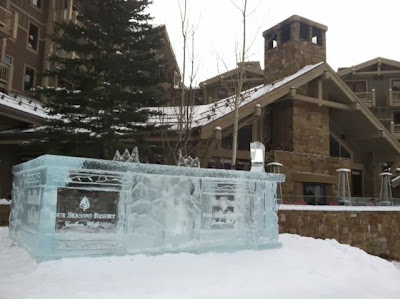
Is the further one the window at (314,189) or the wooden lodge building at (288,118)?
the window at (314,189)

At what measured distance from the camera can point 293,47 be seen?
21359 mm

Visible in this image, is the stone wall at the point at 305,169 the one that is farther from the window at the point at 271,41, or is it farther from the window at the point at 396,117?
the window at the point at 396,117

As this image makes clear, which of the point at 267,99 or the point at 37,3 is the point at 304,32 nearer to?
the point at 267,99

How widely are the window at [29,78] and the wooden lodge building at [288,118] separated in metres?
0.06

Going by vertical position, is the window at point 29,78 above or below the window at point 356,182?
above

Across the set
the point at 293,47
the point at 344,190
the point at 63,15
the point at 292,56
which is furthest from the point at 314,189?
the point at 63,15

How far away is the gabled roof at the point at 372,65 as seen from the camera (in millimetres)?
31859

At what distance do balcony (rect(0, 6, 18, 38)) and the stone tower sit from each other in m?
12.8

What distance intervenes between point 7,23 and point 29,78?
437 centimetres

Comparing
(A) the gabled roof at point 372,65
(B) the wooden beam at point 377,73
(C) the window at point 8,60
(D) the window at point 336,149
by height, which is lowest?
(D) the window at point 336,149

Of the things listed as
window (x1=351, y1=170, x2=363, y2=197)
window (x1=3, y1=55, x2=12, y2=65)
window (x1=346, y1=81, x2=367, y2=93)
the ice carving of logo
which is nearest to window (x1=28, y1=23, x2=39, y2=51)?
window (x1=3, y1=55, x2=12, y2=65)

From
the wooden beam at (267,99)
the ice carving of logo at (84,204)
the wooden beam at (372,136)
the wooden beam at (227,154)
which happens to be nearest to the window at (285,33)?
the wooden beam at (267,99)

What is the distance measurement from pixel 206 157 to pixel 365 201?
22.4 ft

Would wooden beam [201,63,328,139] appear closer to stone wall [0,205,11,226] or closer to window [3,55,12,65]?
stone wall [0,205,11,226]
